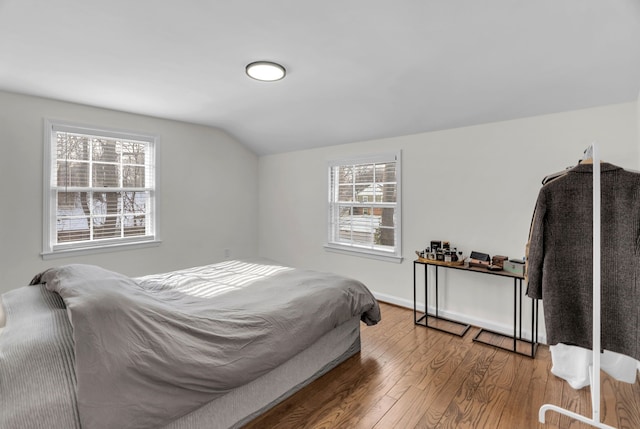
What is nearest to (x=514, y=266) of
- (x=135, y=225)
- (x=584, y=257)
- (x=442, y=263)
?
(x=442, y=263)

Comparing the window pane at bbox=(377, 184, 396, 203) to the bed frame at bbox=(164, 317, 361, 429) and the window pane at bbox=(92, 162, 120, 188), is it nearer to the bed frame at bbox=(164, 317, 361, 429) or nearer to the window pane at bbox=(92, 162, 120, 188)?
the bed frame at bbox=(164, 317, 361, 429)

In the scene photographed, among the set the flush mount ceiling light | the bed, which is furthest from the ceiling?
the bed

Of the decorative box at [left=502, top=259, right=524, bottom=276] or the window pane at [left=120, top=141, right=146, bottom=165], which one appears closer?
the decorative box at [left=502, top=259, right=524, bottom=276]

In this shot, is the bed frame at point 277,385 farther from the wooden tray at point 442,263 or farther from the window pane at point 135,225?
the window pane at point 135,225

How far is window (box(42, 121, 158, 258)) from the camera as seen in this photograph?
336 cm

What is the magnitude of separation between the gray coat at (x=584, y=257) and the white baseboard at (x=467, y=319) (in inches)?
51.6

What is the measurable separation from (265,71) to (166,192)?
2.42 m

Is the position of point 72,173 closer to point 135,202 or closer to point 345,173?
point 135,202

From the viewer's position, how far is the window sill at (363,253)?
3.79 m

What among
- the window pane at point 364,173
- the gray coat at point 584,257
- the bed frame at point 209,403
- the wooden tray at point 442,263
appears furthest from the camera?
the window pane at point 364,173

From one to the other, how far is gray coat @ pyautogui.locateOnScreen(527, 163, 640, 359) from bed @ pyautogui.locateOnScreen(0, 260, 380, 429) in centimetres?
128

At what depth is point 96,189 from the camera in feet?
11.9

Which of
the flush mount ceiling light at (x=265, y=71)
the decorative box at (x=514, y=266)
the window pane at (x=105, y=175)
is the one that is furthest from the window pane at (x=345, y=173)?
the window pane at (x=105, y=175)

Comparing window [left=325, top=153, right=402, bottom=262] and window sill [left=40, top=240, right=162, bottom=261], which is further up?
window [left=325, top=153, right=402, bottom=262]
